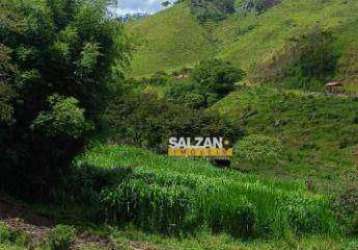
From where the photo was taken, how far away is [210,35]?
4845 inches

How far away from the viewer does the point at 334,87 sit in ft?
227

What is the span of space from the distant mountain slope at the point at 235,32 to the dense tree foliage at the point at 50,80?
67.5m

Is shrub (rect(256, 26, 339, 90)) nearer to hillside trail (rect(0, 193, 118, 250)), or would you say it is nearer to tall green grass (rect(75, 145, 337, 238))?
tall green grass (rect(75, 145, 337, 238))

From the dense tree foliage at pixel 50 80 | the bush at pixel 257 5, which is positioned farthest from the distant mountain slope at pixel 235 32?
the dense tree foliage at pixel 50 80

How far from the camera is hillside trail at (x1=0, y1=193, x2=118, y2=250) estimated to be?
35.5ft

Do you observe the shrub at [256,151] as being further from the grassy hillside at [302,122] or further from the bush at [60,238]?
the bush at [60,238]

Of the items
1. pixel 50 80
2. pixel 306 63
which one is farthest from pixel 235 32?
pixel 50 80

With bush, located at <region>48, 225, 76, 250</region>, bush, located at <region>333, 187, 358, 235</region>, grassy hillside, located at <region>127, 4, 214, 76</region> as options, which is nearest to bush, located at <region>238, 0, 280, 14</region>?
grassy hillside, located at <region>127, 4, 214, 76</region>

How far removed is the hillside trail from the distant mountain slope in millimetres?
69754

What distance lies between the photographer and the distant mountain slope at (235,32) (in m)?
94.9

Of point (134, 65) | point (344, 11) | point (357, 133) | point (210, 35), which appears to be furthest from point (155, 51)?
point (357, 133)

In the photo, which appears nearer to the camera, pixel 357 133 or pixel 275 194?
pixel 275 194

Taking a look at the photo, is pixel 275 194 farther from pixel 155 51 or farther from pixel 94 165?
pixel 155 51

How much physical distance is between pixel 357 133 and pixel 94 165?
4092cm
